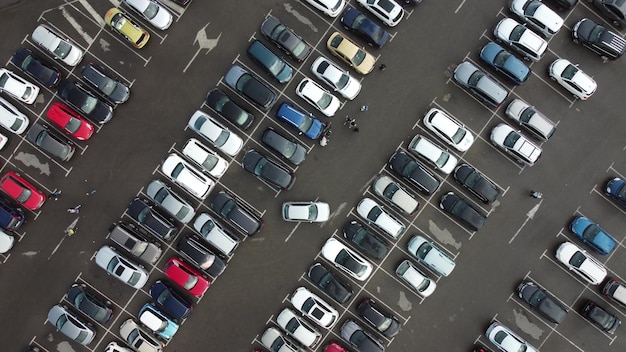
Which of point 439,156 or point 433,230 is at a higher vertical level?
point 439,156

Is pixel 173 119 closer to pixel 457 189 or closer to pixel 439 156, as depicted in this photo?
pixel 439 156

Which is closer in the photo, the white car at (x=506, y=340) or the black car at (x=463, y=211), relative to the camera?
the black car at (x=463, y=211)

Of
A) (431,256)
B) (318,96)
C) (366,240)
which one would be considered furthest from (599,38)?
(366,240)

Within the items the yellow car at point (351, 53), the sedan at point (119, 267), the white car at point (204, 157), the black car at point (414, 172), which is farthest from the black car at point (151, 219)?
the yellow car at point (351, 53)

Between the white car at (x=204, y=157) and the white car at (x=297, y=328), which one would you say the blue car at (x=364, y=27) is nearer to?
the white car at (x=204, y=157)

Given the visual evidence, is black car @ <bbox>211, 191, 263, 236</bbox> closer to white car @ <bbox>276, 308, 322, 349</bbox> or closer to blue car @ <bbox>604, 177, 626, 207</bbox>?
white car @ <bbox>276, 308, 322, 349</bbox>

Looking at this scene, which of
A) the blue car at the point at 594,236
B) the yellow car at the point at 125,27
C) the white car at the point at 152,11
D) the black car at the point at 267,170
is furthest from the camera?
the blue car at the point at 594,236

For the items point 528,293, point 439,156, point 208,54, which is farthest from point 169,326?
point 528,293
